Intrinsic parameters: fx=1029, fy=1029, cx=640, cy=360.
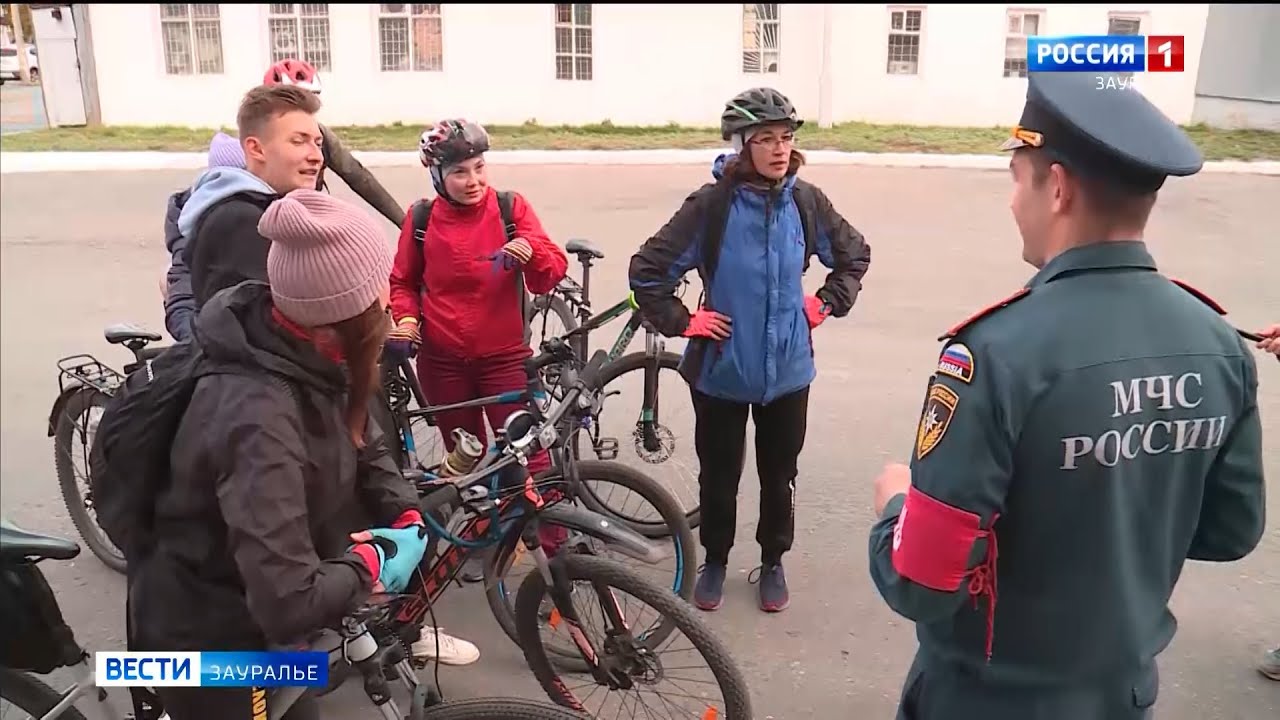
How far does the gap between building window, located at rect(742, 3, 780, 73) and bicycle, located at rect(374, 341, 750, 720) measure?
1841 cm

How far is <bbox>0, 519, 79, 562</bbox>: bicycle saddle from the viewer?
2375 millimetres

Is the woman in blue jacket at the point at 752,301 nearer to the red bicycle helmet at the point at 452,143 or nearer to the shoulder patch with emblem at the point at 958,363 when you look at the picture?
the red bicycle helmet at the point at 452,143

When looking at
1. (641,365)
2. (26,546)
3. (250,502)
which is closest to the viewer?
(250,502)

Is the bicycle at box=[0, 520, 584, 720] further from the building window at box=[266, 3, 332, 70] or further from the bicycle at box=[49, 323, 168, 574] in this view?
the building window at box=[266, 3, 332, 70]

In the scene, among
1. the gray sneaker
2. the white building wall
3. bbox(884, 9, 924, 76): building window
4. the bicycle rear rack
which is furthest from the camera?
bbox(884, 9, 924, 76): building window

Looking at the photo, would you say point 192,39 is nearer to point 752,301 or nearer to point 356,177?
point 356,177

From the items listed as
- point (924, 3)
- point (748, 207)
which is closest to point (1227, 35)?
point (748, 207)

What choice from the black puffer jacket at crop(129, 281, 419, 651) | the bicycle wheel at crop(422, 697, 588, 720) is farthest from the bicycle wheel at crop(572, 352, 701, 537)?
the black puffer jacket at crop(129, 281, 419, 651)

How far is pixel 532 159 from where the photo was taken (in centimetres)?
1581

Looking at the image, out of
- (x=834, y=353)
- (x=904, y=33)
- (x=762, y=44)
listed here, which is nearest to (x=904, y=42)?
(x=904, y=33)

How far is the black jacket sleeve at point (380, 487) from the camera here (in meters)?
2.49

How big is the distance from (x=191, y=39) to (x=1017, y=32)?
53.3ft

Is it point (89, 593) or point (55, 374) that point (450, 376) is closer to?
point (89, 593)

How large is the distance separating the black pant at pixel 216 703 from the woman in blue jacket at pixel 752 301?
2.02 m
